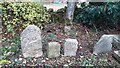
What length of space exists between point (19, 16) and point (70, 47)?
1.68 feet

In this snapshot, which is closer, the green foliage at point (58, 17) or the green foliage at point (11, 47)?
the green foliage at point (11, 47)

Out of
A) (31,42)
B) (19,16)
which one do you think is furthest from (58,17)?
(31,42)

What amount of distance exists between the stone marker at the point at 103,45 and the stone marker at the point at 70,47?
16 cm

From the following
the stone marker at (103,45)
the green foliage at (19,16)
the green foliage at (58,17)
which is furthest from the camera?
the green foliage at (58,17)

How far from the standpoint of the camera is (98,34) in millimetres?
1803

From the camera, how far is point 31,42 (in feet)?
4.92

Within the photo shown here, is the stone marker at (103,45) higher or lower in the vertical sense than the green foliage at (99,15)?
lower

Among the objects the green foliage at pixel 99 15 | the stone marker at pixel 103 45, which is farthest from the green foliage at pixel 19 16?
the stone marker at pixel 103 45

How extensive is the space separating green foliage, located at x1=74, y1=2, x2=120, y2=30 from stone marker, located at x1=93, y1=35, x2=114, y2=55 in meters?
0.28

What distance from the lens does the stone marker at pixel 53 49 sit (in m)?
1.53

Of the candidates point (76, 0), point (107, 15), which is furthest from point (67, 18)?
point (107, 15)

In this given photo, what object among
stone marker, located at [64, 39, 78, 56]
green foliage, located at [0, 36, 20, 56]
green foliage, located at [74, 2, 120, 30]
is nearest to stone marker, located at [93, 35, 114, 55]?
stone marker, located at [64, 39, 78, 56]

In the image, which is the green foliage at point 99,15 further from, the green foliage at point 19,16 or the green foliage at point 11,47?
the green foliage at point 11,47

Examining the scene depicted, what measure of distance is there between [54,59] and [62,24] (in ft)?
1.34
